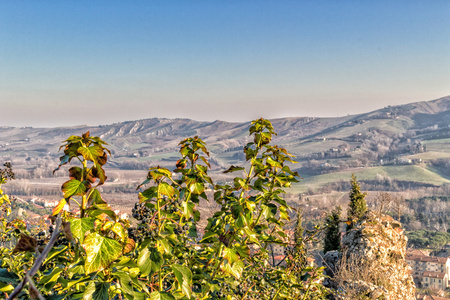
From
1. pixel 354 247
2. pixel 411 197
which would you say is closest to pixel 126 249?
pixel 354 247

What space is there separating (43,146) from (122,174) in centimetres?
7621

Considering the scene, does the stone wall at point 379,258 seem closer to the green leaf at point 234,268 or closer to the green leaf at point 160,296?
the green leaf at point 234,268

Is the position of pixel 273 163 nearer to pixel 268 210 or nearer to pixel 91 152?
pixel 268 210

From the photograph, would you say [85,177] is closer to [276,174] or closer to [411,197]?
[276,174]

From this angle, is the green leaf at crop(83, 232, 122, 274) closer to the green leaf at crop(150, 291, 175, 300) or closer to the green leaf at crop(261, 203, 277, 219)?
the green leaf at crop(150, 291, 175, 300)

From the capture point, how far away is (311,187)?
104750mm

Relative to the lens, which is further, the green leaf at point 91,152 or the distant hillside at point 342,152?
the distant hillside at point 342,152

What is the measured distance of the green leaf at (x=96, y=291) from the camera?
3.10 feet

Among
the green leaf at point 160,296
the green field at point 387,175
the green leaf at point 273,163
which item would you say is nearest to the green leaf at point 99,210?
the green leaf at point 160,296

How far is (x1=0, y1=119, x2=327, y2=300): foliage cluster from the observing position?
0.96m

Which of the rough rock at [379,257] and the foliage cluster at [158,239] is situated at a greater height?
the foliage cluster at [158,239]

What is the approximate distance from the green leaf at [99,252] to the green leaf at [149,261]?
0.25 m

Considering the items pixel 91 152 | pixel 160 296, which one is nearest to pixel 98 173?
pixel 91 152

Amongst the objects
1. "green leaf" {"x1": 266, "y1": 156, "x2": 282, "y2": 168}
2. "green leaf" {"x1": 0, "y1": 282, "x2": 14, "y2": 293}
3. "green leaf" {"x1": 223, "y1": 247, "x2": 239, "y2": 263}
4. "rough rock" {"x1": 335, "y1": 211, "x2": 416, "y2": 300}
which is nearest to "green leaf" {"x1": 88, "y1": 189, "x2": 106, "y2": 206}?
"green leaf" {"x1": 0, "y1": 282, "x2": 14, "y2": 293}
